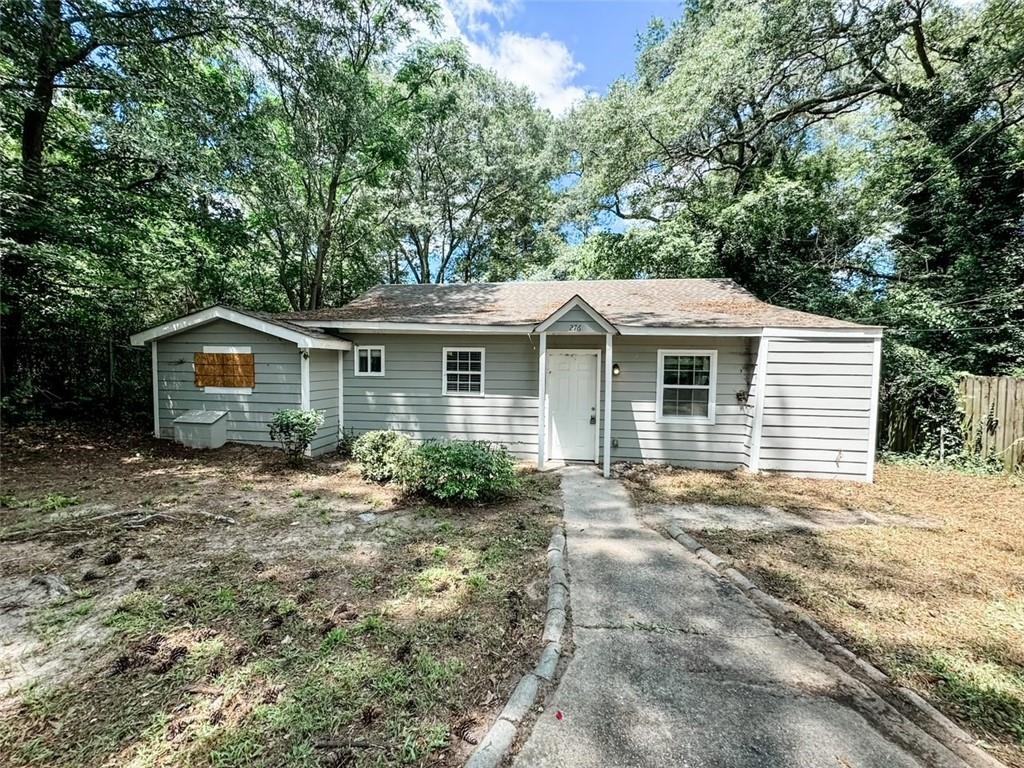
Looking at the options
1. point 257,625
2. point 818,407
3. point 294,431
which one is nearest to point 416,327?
point 294,431

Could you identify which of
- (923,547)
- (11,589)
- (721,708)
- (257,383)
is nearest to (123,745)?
(11,589)

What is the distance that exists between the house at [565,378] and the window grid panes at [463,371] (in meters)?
0.03

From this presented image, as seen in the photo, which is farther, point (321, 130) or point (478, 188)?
point (478, 188)

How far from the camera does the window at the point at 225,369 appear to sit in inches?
314

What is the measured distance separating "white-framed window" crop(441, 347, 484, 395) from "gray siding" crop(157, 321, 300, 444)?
8.79 feet

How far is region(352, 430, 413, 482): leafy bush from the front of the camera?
6184 millimetres

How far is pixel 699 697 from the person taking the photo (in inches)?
90.3

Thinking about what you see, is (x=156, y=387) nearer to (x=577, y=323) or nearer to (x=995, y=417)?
(x=577, y=323)

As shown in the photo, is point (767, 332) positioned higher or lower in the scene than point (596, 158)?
lower

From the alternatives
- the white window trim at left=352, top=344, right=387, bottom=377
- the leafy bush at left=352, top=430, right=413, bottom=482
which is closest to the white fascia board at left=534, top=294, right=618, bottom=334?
the leafy bush at left=352, top=430, right=413, bottom=482

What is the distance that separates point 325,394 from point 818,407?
Result: 28.5 feet

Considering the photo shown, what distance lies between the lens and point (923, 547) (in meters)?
4.32

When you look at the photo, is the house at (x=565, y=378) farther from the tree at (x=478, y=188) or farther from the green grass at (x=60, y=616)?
the tree at (x=478, y=188)

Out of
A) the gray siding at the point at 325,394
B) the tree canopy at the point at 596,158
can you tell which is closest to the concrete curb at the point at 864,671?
the gray siding at the point at 325,394
